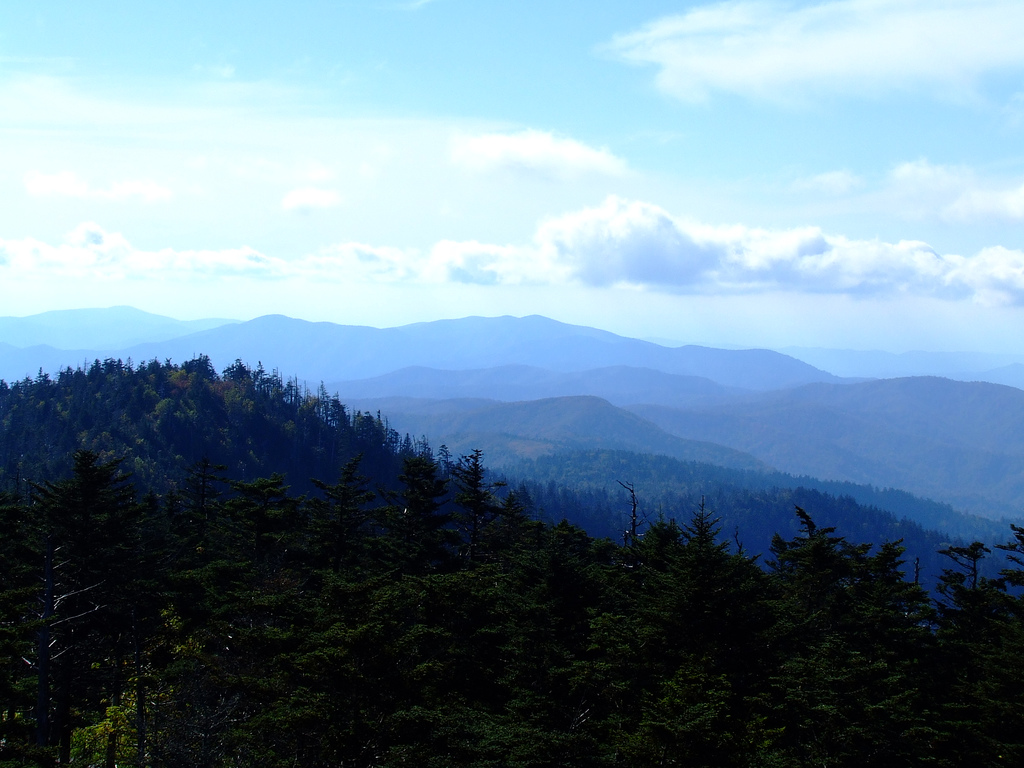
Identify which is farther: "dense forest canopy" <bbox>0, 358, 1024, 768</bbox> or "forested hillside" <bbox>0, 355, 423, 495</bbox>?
"forested hillside" <bbox>0, 355, 423, 495</bbox>

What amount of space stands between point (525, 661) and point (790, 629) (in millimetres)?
8518

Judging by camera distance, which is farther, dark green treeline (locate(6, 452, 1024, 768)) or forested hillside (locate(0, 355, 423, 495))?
forested hillside (locate(0, 355, 423, 495))

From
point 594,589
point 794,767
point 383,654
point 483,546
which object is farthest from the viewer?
point 483,546

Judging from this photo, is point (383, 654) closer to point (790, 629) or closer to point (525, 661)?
point (525, 661)

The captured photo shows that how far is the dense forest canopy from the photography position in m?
18.5

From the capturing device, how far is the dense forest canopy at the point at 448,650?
18453mm

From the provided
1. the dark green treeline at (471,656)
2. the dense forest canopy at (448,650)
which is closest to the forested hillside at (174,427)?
the dense forest canopy at (448,650)

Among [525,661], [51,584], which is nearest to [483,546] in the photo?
[525,661]

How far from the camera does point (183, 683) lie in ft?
76.9

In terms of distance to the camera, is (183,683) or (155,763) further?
(183,683)

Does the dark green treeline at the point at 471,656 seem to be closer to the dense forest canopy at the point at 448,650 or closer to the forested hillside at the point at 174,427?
the dense forest canopy at the point at 448,650

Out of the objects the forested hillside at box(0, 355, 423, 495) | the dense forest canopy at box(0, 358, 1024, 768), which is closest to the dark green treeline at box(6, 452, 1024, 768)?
the dense forest canopy at box(0, 358, 1024, 768)

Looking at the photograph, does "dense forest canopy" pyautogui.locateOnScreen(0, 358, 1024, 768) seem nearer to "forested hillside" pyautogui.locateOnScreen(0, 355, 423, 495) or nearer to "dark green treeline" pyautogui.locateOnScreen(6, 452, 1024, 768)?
"dark green treeline" pyautogui.locateOnScreen(6, 452, 1024, 768)

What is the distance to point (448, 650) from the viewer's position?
22.9m
